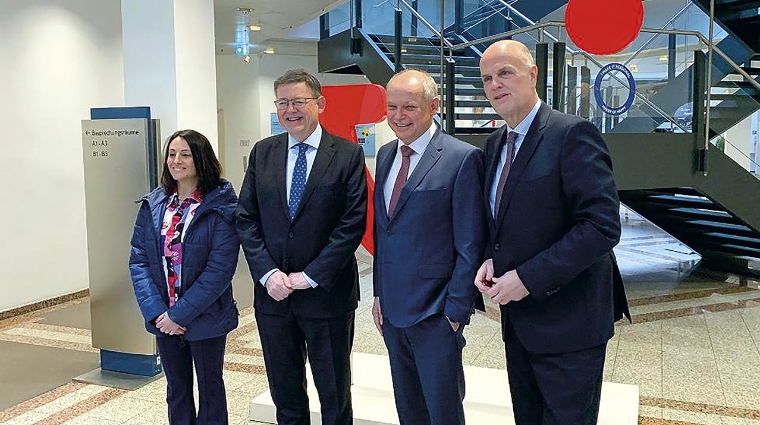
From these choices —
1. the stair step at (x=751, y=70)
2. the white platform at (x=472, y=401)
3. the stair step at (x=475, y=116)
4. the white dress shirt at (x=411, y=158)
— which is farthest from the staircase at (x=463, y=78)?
the white dress shirt at (x=411, y=158)

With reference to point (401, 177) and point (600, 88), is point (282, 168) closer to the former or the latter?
point (401, 177)

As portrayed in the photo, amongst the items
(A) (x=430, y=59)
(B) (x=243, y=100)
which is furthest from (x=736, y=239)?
(B) (x=243, y=100)

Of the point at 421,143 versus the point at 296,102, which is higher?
the point at 296,102

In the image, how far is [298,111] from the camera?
110 inches

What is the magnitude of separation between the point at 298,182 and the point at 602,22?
2768mm

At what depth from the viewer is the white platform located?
3514 millimetres

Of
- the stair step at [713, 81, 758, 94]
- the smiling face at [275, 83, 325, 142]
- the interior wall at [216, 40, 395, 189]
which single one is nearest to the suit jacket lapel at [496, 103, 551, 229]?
the smiling face at [275, 83, 325, 142]

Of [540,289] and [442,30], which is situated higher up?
[442,30]

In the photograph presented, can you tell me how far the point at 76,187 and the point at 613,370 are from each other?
218 inches

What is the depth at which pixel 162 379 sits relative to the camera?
451 cm

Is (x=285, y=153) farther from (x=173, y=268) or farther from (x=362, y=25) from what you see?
(x=362, y=25)

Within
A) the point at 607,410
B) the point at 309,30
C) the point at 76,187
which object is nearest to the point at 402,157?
the point at 607,410

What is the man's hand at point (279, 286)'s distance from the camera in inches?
107

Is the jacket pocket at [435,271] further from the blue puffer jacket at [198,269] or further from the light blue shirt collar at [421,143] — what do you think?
the blue puffer jacket at [198,269]
